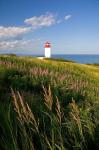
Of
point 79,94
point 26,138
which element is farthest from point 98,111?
point 79,94

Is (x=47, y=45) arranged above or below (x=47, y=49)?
above

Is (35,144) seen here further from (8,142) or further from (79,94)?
(79,94)

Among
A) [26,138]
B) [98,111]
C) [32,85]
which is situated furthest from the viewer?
[32,85]

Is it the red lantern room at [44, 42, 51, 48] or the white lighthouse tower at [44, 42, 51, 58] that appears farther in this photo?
the red lantern room at [44, 42, 51, 48]

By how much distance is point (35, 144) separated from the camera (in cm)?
507

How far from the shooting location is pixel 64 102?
873 centimetres

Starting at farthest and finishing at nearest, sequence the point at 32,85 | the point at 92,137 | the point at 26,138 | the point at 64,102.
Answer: the point at 32,85, the point at 64,102, the point at 92,137, the point at 26,138

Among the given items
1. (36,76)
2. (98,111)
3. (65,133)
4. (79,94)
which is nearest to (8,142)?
(65,133)

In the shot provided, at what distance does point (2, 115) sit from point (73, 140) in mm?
1245

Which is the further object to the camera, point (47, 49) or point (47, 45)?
point (47, 45)

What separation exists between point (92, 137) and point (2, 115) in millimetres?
1512

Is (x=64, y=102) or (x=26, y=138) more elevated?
(x=26, y=138)

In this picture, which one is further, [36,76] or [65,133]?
[36,76]

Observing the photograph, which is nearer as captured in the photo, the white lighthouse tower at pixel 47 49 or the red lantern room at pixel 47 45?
the white lighthouse tower at pixel 47 49
